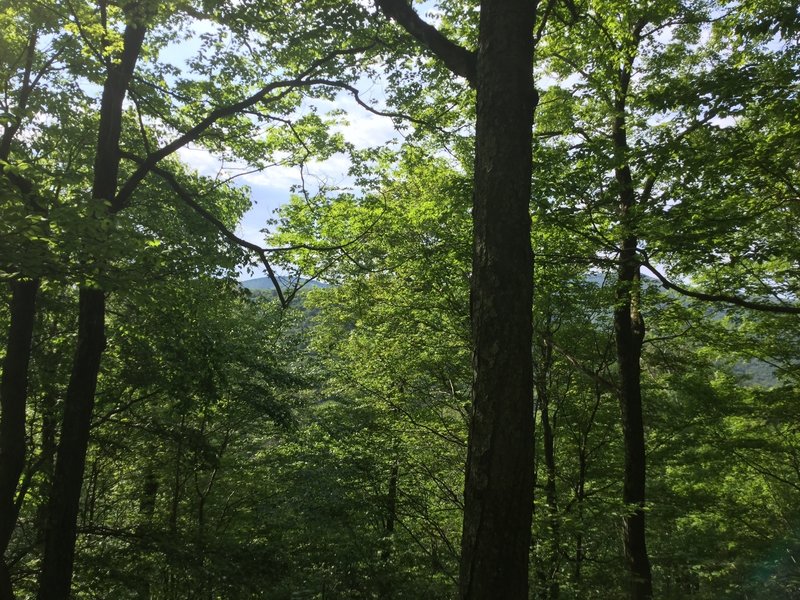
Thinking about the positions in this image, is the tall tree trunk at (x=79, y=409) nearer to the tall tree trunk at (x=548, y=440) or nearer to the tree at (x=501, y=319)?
the tree at (x=501, y=319)

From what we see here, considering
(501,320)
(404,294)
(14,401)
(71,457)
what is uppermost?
(404,294)

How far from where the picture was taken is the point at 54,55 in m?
6.65

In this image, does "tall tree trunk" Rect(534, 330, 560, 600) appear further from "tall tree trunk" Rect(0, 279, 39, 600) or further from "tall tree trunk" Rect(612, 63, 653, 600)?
"tall tree trunk" Rect(0, 279, 39, 600)

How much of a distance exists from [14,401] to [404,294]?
5.82 m

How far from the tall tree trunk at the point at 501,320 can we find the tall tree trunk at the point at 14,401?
604 cm

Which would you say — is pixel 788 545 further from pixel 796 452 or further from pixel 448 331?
pixel 448 331

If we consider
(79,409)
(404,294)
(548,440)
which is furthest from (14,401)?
(548,440)

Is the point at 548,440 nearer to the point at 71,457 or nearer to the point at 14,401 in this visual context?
the point at 71,457

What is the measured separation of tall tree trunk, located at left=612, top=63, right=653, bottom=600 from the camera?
7.11m

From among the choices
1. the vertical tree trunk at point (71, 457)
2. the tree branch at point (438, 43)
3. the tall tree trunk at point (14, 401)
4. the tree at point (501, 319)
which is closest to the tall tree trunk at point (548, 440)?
the tree at point (501, 319)

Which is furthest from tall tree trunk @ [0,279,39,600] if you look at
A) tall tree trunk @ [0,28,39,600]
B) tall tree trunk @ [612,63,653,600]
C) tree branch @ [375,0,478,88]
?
tall tree trunk @ [612,63,653,600]

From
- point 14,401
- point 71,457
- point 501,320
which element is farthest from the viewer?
point 14,401

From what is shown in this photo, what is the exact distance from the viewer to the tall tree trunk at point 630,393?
7109mm

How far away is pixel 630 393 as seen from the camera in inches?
304
